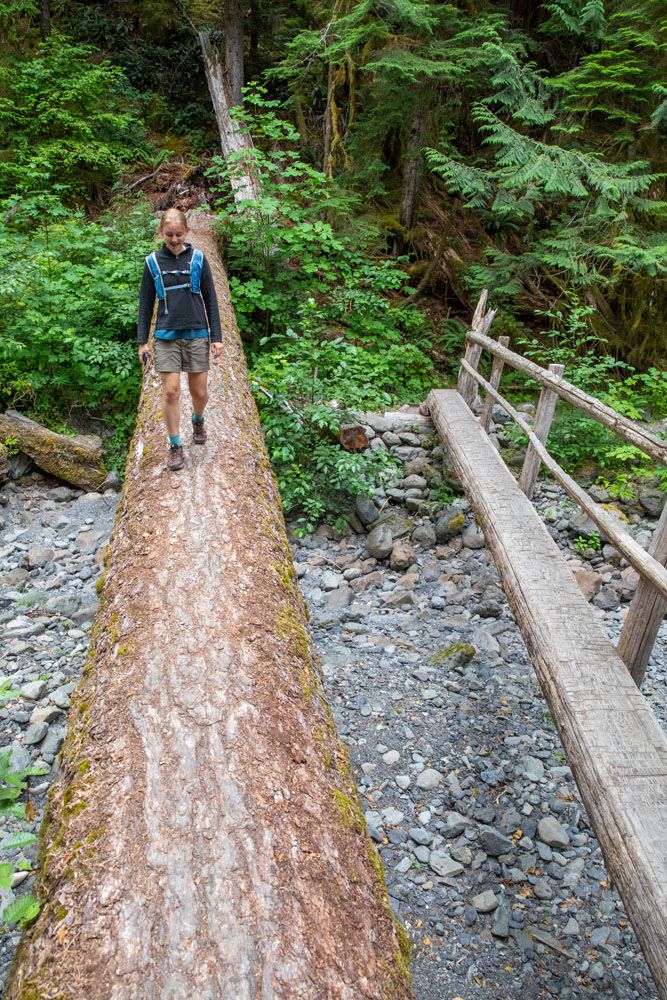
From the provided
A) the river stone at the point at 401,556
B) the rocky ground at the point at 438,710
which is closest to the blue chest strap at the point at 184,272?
the rocky ground at the point at 438,710

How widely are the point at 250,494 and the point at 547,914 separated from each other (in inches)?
115

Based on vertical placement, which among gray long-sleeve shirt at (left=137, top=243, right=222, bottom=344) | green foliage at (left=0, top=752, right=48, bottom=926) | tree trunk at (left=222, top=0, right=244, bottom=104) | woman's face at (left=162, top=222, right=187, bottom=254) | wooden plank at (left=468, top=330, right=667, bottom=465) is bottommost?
green foliage at (left=0, top=752, right=48, bottom=926)

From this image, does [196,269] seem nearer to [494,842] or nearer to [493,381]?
[493,381]

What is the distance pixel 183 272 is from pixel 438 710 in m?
3.57

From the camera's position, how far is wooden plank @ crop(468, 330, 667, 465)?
326cm

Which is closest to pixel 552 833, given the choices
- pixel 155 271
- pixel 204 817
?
pixel 204 817

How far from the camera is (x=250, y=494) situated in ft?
13.3

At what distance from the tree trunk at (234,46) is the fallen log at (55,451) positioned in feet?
32.9

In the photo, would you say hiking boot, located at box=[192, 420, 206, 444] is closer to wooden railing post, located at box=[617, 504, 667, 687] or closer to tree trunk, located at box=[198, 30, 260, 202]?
wooden railing post, located at box=[617, 504, 667, 687]

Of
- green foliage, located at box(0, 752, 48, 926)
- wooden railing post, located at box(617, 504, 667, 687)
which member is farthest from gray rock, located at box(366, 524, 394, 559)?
green foliage, located at box(0, 752, 48, 926)

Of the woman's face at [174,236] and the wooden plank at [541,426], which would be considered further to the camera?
the wooden plank at [541,426]

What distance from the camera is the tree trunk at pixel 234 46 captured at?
41.0 feet

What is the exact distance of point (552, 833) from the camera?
11.2 ft

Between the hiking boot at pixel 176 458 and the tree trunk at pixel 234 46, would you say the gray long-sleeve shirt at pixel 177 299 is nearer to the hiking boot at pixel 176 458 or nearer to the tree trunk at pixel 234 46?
the hiking boot at pixel 176 458
